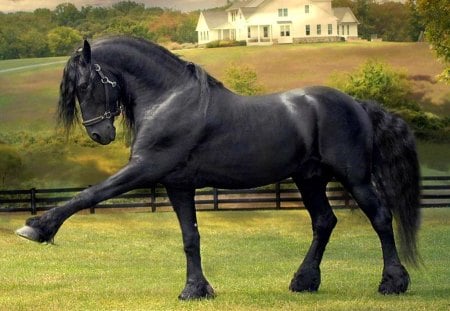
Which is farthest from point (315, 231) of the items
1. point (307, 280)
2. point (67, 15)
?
point (67, 15)

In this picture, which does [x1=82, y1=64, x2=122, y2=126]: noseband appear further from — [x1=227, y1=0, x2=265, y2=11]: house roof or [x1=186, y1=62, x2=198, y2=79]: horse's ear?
[x1=227, y1=0, x2=265, y2=11]: house roof

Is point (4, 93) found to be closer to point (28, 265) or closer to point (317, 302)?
point (28, 265)

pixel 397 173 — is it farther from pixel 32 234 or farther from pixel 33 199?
pixel 33 199

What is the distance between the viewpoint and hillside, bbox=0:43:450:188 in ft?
56.9

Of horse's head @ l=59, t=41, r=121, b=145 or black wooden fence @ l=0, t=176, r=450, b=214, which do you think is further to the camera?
black wooden fence @ l=0, t=176, r=450, b=214

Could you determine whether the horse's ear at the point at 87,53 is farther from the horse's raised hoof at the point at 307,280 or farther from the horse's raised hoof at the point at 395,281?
the horse's raised hoof at the point at 395,281

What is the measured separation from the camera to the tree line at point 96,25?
1800 centimetres

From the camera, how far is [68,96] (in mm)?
7129

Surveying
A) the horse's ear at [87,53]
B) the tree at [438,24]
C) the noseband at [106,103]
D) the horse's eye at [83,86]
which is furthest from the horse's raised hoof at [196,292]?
the tree at [438,24]

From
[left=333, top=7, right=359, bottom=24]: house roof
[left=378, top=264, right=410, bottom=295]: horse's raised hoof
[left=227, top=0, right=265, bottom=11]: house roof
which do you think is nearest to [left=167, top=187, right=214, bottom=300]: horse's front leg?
[left=378, top=264, right=410, bottom=295]: horse's raised hoof

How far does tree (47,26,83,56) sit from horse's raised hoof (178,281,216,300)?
11.4 metres

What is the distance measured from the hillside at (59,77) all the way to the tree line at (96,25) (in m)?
0.41

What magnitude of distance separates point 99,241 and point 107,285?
6532mm

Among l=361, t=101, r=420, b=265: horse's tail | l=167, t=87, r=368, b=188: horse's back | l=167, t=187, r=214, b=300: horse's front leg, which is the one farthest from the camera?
l=361, t=101, r=420, b=265: horse's tail
